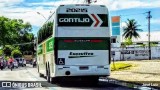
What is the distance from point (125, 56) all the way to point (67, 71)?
7000 centimetres

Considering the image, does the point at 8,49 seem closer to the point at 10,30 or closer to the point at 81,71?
the point at 10,30

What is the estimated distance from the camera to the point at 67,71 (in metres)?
21.5

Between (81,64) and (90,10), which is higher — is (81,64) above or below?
below

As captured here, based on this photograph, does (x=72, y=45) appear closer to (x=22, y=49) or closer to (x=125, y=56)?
(x=125, y=56)

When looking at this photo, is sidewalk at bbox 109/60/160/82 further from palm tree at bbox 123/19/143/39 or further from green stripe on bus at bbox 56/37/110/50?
palm tree at bbox 123/19/143/39

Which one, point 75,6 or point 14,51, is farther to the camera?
point 14,51

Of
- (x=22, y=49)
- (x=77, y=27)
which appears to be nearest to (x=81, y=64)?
(x=77, y=27)

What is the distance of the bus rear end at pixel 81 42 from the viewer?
21562 mm

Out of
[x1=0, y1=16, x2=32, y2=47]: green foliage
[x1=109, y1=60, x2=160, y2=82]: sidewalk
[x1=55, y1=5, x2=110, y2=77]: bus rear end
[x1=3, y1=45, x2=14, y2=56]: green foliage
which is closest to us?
[x1=55, y1=5, x2=110, y2=77]: bus rear end

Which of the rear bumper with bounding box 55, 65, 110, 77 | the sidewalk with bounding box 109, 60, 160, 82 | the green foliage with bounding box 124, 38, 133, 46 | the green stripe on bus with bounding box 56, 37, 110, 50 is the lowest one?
the sidewalk with bounding box 109, 60, 160, 82

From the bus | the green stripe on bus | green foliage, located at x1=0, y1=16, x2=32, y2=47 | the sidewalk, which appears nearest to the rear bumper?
the bus

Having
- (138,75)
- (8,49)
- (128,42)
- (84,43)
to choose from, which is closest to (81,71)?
(84,43)

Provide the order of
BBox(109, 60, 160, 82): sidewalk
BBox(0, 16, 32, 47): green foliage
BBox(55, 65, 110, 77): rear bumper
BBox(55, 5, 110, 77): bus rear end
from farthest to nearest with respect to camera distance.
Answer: BBox(0, 16, 32, 47): green foliage, BBox(109, 60, 160, 82): sidewalk, BBox(55, 5, 110, 77): bus rear end, BBox(55, 65, 110, 77): rear bumper

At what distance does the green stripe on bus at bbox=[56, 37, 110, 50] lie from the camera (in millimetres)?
21625
